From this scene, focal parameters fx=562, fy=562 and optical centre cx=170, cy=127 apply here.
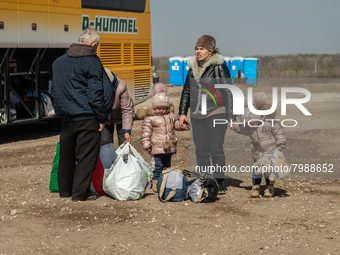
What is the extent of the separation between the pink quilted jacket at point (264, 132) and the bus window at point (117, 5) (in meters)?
8.09

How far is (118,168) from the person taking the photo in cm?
661

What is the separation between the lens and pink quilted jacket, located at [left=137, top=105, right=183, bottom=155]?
22.4 feet

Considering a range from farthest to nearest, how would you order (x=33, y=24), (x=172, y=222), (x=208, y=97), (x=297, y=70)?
1. (x=297, y=70)
2. (x=33, y=24)
3. (x=208, y=97)
4. (x=172, y=222)

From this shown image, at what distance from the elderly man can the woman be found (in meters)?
1.04

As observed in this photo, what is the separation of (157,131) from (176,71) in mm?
30651

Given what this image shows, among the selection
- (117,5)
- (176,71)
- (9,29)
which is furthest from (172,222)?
(176,71)

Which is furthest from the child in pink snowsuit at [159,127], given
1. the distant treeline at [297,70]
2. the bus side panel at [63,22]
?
the distant treeline at [297,70]

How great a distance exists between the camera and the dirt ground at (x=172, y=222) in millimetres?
4988

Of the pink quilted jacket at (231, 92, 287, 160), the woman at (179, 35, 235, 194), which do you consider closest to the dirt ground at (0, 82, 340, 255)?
the pink quilted jacket at (231, 92, 287, 160)

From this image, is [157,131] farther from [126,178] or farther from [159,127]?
[126,178]

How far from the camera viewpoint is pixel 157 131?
6.87 m

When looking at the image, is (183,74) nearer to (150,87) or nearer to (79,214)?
(150,87)

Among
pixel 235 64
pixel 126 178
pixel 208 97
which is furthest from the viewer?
pixel 235 64

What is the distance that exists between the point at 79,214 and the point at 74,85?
1.42 metres
